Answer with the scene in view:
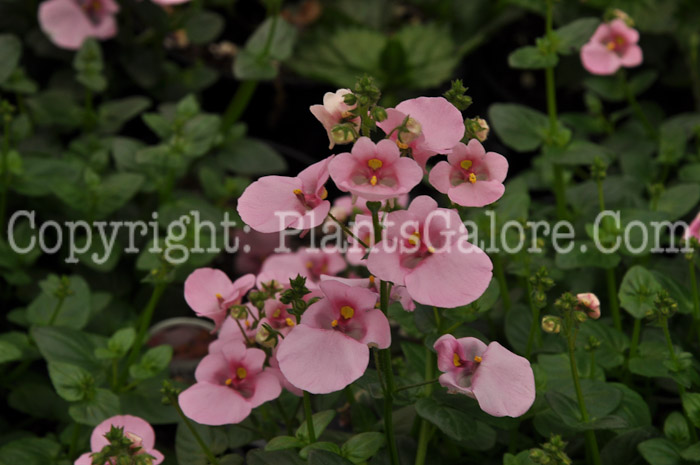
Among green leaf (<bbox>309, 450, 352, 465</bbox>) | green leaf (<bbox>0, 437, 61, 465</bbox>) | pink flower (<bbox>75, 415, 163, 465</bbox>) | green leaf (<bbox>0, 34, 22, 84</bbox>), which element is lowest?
green leaf (<bbox>0, 437, 61, 465</bbox>)

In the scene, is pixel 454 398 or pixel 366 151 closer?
pixel 366 151

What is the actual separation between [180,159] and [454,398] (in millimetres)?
651

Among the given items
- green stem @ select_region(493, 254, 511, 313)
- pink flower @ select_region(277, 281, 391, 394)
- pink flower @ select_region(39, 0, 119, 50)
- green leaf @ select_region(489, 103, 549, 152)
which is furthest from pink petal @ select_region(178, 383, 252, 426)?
pink flower @ select_region(39, 0, 119, 50)

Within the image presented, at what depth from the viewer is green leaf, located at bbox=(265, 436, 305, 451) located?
28.5 inches

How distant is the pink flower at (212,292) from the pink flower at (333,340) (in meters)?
0.16

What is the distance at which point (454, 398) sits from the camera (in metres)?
0.75

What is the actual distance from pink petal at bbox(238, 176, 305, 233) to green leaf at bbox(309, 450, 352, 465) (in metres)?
0.19

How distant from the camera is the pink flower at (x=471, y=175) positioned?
663 mm

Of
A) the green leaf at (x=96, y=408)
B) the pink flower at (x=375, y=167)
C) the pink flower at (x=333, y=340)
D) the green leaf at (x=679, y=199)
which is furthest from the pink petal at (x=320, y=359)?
the green leaf at (x=679, y=199)

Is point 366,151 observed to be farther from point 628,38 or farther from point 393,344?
point 628,38

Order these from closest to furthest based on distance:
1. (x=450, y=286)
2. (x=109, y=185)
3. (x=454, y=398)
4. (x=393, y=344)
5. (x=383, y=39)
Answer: (x=450, y=286)
(x=454, y=398)
(x=393, y=344)
(x=109, y=185)
(x=383, y=39)

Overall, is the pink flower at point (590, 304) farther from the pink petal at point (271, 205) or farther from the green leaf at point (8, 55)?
the green leaf at point (8, 55)

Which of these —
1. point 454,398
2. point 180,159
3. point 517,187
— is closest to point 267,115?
point 180,159

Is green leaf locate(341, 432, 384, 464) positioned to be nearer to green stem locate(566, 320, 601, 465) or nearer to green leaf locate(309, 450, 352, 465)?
green leaf locate(309, 450, 352, 465)
